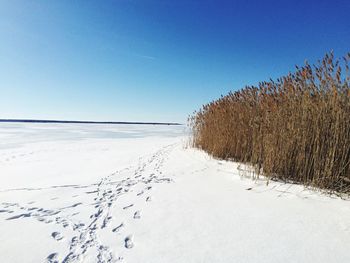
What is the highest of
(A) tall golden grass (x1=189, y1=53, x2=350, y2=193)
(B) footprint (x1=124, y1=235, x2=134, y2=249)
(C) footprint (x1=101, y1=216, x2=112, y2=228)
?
(A) tall golden grass (x1=189, y1=53, x2=350, y2=193)

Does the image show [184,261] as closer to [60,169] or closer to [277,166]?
[277,166]

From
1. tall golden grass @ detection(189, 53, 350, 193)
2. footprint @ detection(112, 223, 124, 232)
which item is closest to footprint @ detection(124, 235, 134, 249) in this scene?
footprint @ detection(112, 223, 124, 232)

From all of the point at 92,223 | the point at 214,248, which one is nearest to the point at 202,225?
the point at 214,248

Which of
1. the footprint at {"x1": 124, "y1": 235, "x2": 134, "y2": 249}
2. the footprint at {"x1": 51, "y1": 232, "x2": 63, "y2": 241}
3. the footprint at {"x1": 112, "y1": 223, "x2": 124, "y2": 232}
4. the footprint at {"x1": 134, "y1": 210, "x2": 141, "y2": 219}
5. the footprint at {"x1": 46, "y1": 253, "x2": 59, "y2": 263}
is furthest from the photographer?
the footprint at {"x1": 134, "y1": 210, "x2": 141, "y2": 219}

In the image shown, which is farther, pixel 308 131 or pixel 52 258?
pixel 308 131

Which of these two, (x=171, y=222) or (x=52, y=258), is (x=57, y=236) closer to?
(x=52, y=258)

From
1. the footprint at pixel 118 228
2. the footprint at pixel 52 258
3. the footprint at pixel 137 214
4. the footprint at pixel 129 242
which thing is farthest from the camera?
the footprint at pixel 137 214

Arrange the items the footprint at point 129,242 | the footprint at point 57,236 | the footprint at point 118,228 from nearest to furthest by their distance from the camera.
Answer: the footprint at point 129,242 < the footprint at point 57,236 < the footprint at point 118,228

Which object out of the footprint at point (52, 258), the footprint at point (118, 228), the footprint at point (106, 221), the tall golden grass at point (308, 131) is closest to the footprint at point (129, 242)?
the footprint at point (118, 228)

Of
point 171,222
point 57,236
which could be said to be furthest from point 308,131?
point 57,236

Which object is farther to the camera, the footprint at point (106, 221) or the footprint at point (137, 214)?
the footprint at point (137, 214)

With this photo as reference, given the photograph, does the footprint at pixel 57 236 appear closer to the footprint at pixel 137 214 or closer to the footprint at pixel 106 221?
the footprint at pixel 106 221

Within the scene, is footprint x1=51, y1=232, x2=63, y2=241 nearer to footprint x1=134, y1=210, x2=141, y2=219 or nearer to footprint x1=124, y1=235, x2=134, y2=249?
footprint x1=124, y1=235, x2=134, y2=249

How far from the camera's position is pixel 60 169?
4.58 metres
